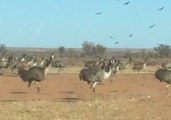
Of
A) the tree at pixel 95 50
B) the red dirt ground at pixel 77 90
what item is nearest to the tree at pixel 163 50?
the tree at pixel 95 50

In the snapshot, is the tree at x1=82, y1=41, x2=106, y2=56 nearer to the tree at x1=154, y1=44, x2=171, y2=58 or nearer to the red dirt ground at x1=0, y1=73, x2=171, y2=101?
the tree at x1=154, y1=44, x2=171, y2=58

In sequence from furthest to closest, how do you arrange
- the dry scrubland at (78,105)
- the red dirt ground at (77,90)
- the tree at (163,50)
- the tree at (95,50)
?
the tree at (95,50) → the tree at (163,50) → the red dirt ground at (77,90) → the dry scrubland at (78,105)

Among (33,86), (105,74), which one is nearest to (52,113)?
(105,74)

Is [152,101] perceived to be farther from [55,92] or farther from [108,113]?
[55,92]

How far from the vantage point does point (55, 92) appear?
26.4m

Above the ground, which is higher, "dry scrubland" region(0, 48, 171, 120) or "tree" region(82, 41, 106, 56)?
"tree" region(82, 41, 106, 56)

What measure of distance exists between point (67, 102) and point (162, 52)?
7122cm

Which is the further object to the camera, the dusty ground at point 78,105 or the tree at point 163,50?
the tree at point 163,50

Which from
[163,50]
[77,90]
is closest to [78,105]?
[77,90]

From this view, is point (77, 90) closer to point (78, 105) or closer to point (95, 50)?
point (78, 105)

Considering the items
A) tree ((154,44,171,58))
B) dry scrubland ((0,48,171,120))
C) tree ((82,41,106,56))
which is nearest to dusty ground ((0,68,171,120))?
dry scrubland ((0,48,171,120))

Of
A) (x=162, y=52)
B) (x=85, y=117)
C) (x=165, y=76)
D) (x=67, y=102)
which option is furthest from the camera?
(x=162, y=52)

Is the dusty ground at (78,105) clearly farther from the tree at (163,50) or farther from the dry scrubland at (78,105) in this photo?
the tree at (163,50)

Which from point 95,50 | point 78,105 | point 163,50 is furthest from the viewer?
point 95,50
